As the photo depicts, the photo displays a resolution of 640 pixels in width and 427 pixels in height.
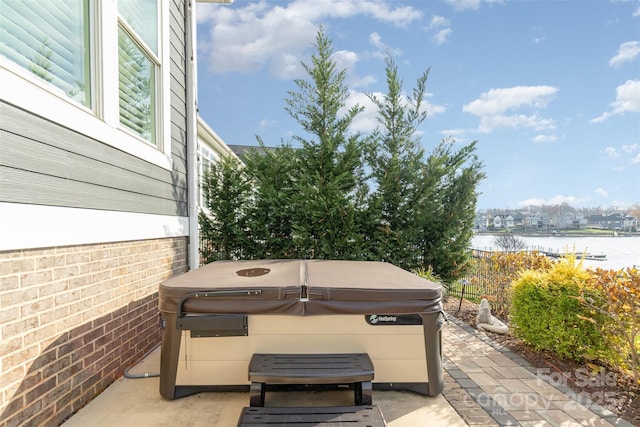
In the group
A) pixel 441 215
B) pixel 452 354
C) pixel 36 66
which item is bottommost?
pixel 452 354

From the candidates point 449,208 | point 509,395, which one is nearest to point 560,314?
point 509,395

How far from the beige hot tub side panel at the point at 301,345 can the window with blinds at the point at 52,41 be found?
76.2 inches

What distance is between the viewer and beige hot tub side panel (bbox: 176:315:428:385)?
237 centimetres

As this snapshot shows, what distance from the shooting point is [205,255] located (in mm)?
5418

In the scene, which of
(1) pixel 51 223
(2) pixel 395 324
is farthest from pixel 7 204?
(2) pixel 395 324

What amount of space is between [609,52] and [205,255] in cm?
1236

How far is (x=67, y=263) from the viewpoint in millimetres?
2203

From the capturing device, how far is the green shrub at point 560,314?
306 centimetres

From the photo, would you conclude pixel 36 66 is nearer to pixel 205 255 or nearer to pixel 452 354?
pixel 205 255

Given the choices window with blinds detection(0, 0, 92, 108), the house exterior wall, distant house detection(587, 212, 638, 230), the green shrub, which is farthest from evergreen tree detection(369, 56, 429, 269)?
distant house detection(587, 212, 638, 230)

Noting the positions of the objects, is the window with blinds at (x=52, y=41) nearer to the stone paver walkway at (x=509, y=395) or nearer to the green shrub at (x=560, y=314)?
the stone paver walkway at (x=509, y=395)

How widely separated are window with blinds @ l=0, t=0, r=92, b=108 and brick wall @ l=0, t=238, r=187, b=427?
112cm

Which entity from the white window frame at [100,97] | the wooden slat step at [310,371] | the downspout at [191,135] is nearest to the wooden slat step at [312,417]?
the wooden slat step at [310,371]

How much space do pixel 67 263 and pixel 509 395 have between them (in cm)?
334
